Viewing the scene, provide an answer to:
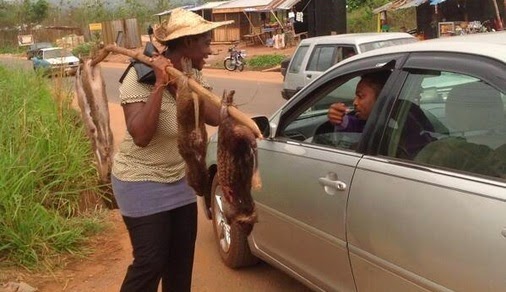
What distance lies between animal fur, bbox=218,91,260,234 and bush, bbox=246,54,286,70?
23278 millimetres

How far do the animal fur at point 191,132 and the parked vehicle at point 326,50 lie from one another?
8533 millimetres

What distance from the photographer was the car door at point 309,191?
2.99m

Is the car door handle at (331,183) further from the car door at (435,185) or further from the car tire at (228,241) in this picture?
the car tire at (228,241)

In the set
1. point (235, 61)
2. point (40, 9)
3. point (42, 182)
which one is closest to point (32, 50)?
point (42, 182)

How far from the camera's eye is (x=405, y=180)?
101 inches

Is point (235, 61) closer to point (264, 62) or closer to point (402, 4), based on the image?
point (264, 62)

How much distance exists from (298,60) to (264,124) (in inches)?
365

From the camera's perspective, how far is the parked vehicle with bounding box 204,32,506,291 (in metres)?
2.29

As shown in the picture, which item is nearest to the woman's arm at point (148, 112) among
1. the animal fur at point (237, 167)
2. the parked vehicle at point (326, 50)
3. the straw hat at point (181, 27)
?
the straw hat at point (181, 27)

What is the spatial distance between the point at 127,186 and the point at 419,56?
1.46 m

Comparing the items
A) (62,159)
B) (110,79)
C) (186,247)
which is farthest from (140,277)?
(110,79)

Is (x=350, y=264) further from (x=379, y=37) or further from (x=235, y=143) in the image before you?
(x=379, y=37)

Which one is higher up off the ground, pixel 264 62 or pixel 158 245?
pixel 264 62

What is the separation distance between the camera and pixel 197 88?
8.26ft
